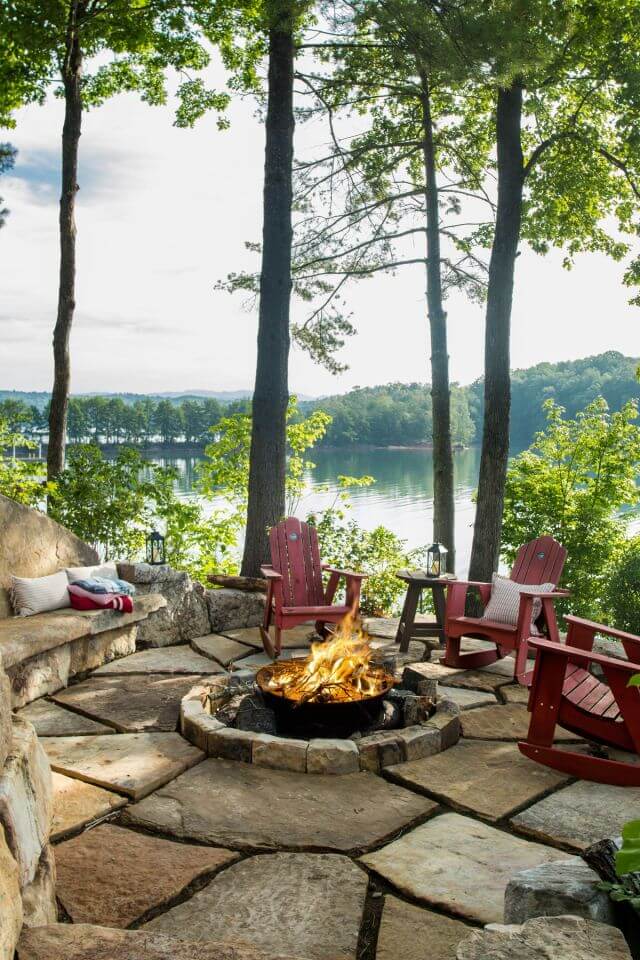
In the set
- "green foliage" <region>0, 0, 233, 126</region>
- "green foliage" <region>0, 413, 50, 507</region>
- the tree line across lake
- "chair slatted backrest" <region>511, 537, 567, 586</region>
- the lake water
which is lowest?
the lake water

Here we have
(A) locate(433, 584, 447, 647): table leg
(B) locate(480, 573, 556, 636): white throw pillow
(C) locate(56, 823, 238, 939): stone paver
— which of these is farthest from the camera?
A: (A) locate(433, 584, 447, 647): table leg

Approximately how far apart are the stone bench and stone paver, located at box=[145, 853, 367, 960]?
1800 millimetres

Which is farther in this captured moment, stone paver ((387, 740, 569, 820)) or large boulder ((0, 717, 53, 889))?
stone paver ((387, 740, 569, 820))

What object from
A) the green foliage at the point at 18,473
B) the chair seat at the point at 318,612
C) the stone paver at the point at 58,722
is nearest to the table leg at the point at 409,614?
the chair seat at the point at 318,612

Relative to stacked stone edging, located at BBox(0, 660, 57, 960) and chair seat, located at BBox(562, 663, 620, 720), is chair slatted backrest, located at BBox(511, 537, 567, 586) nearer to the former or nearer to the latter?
chair seat, located at BBox(562, 663, 620, 720)

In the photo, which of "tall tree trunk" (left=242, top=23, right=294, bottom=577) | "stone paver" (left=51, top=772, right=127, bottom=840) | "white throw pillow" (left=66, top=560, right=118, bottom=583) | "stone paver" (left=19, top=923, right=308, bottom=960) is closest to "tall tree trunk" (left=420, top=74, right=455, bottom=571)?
"tall tree trunk" (left=242, top=23, right=294, bottom=577)

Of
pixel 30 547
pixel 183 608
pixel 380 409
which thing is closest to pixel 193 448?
pixel 380 409

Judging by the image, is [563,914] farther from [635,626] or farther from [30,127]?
[30,127]

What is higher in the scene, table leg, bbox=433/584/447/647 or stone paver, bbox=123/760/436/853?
table leg, bbox=433/584/447/647

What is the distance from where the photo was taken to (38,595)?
14.2 feet

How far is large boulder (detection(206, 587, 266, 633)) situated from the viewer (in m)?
5.35

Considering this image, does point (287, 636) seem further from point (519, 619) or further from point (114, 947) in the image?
point (114, 947)

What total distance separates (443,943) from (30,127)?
971cm

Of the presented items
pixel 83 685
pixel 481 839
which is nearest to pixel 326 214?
pixel 83 685
